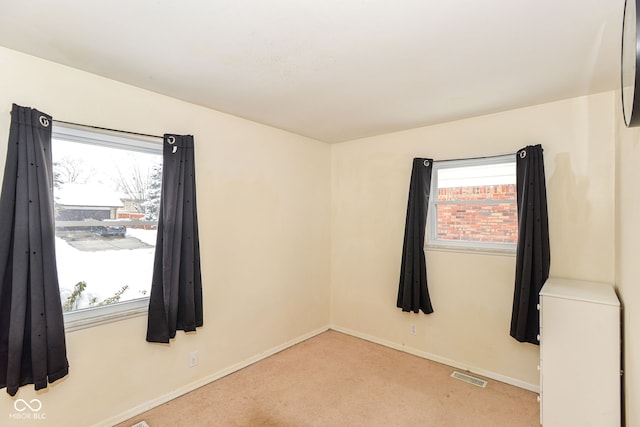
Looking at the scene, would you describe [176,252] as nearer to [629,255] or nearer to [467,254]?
[467,254]

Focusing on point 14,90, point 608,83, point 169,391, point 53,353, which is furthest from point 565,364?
point 14,90

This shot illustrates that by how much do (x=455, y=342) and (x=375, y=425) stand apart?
1.30 metres

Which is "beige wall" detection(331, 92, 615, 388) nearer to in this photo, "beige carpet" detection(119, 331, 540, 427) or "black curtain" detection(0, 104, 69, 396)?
"beige carpet" detection(119, 331, 540, 427)

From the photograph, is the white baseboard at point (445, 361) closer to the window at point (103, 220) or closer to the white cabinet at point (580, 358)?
the white cabinet at point (580, 358)

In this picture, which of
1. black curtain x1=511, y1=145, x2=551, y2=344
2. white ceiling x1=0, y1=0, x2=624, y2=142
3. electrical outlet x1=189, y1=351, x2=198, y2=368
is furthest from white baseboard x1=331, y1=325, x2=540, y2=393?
white ceiling x1=0, y1=0, x2=624, y2=142

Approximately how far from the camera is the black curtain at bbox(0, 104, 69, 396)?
1.75 meters

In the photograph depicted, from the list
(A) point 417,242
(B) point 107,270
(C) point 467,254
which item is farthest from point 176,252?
(C) point 467,254

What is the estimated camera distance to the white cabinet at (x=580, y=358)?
186cm

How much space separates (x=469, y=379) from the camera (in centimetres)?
283

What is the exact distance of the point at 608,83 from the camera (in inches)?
86.2

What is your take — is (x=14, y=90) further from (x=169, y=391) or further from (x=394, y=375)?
(x=394, y=375)

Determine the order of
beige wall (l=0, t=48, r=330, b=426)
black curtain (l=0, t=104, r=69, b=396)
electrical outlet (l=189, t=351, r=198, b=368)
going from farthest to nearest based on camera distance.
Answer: electrical outlet (l=189, t=351, r=198, b=368)
beige wall (l=0, t=48, r=330, b=426)
black curtain (l=0, t=104, r=69, b=396)

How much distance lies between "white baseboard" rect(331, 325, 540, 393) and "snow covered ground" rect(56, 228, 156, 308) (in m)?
2.44

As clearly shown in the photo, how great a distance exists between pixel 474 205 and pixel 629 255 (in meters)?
1.32
